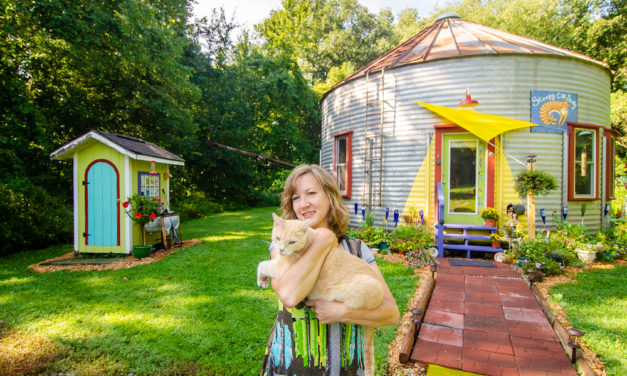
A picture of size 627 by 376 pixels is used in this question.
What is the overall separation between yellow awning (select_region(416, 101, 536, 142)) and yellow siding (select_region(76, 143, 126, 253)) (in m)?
8.12

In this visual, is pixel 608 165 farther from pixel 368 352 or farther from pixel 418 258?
pixel 368 352

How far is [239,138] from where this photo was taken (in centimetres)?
1967

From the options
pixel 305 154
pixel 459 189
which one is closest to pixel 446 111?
pixel 459 189

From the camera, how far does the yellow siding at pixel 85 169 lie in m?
7.43

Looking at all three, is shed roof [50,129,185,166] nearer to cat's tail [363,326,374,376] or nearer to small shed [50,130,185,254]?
small shed [50,130,185,254]

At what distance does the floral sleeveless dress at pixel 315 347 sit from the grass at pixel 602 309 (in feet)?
10.2

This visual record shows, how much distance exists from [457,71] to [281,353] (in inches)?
323

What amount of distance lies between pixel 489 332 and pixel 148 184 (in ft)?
27.0

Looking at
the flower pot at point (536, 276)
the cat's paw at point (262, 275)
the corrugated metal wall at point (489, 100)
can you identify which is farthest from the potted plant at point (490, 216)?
the cat's paw at point (262, 275)

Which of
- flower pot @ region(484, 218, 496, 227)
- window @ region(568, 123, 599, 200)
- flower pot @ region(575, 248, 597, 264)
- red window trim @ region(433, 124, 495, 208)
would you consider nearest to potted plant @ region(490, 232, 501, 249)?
flower pot @ region(484, 218, 496, 227)

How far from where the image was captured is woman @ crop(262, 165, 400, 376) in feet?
4.40

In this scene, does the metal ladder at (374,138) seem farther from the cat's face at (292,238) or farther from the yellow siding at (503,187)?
the cat's face at (292,238)

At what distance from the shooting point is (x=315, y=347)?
57.2 inches

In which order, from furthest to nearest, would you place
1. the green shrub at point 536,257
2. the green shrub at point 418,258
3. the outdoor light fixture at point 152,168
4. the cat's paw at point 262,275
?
the outdoor light fixture at point 152,168, the green shrub at point 418,258, the green shrub at point 536,257, the cat's paw at point 262,275
